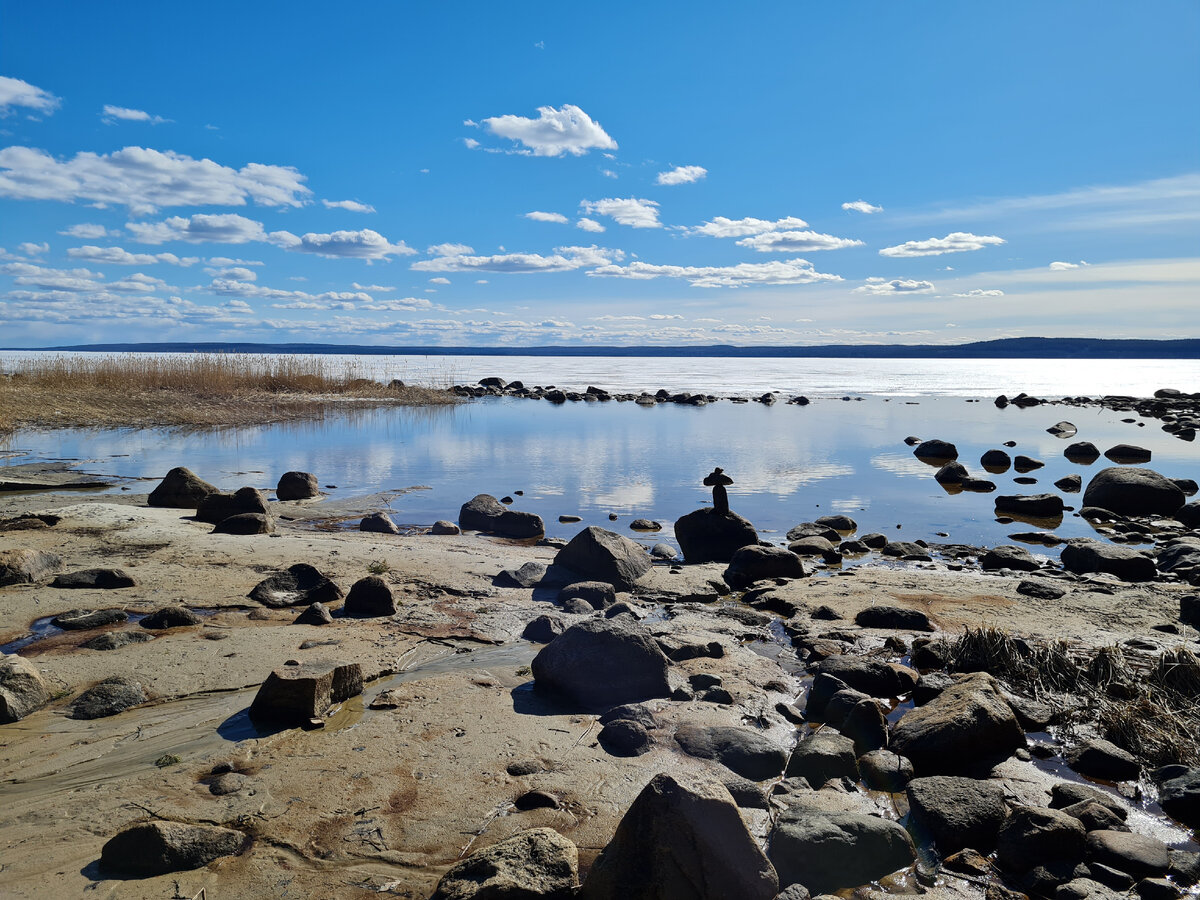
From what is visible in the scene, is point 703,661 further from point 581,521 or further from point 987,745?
point 581,521

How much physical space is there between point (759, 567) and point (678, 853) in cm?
694

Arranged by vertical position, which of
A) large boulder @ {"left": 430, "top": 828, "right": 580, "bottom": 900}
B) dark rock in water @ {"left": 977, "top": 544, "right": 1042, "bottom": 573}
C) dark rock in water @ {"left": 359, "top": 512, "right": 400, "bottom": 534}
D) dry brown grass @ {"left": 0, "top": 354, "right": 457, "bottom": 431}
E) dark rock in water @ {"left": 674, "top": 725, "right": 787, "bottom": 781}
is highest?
dry brown grass @ {"left": 0, "top": 354, "right": 457, "bottom": 431}

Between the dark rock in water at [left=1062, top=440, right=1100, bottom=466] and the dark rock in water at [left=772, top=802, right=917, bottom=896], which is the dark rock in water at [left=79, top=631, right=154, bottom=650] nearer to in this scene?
the dark rock in water at [left=772, top=802, right=917, bottom=896]

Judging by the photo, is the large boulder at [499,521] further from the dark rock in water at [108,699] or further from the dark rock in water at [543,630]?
the dark rock in water at [108,699]

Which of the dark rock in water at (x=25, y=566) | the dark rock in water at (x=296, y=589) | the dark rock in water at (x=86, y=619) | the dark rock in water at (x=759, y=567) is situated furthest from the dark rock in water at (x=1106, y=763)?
the dark rock in water at (x=25, y=566)

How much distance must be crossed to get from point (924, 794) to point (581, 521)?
10.0 m

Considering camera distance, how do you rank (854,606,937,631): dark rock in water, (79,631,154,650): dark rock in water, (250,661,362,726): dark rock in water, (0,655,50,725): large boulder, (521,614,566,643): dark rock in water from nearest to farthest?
(0,655,50,725): large boulder
(250,661,362,726): dark rock in water
(79,631,154,650): dark rock in water
(521,614,566,643): dark rock in water
(854,606,937,631): dark rock in water

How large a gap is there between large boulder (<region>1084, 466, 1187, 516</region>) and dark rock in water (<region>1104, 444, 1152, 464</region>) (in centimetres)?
899

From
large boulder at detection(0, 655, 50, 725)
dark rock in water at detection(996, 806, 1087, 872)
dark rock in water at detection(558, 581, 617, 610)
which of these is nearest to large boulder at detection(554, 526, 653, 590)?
dark rock in water at detection(558, 581, 617, 610)

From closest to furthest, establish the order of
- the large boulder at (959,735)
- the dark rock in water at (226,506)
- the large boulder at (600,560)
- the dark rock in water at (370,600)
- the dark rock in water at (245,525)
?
the large boulder at (959,735) < the dark rock in water at (370,600) < the large boulder at (600,560) < the dark rock in water at (245,525) < the dark rock in water at (226,506)

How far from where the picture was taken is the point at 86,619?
7176 mm

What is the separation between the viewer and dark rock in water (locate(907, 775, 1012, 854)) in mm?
4316

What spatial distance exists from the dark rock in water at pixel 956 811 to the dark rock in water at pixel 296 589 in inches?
236

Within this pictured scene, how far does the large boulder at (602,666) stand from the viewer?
6012 mm
